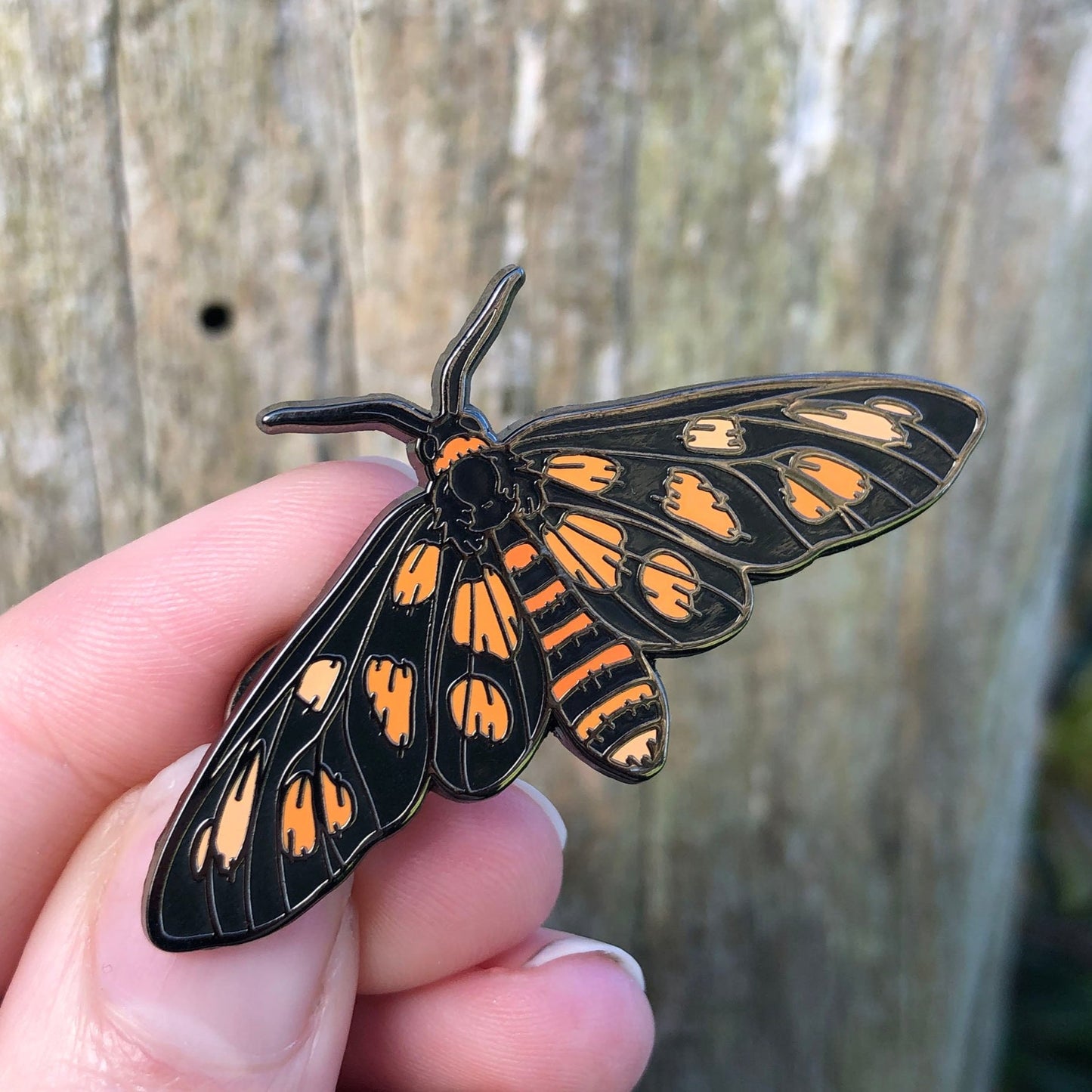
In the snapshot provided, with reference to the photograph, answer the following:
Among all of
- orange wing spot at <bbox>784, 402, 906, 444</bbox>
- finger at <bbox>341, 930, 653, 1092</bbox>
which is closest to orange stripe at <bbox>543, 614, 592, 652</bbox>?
orange wing spot at <bbox>784, 402, 906, 444</bbox>

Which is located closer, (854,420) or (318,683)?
(318,683)

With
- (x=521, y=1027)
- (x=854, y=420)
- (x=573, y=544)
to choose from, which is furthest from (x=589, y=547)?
(x=521, y=1027)

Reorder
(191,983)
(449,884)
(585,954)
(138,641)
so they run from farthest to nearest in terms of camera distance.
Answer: (585,954)
(449,884)
(138,641)
(191,983)

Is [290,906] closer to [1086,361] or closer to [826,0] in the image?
[826,0]

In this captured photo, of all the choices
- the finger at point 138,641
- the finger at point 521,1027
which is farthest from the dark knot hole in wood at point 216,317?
the finger at point 521,1027

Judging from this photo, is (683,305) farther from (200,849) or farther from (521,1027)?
(521,1027)

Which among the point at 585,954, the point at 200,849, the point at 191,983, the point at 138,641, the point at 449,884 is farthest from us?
the point at 585,954
